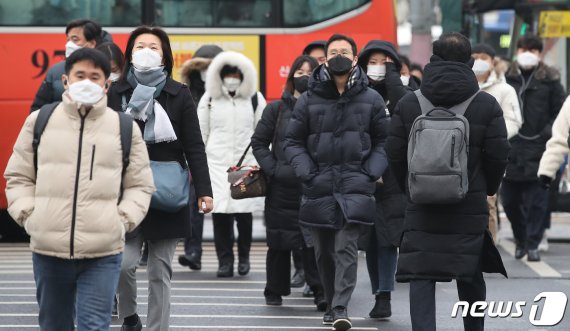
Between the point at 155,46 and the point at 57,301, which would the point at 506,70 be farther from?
the point at 57,301

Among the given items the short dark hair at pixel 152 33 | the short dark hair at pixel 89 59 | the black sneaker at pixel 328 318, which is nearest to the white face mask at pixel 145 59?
the short dark hair at pixel 152 33

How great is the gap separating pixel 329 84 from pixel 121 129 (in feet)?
9.17

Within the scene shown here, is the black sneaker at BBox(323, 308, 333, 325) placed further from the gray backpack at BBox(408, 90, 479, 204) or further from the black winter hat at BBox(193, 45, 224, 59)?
the black winter hat at BBox(193, 45, 224, 59)

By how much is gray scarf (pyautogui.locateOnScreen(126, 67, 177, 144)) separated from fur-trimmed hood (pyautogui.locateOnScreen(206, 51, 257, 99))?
3.97m

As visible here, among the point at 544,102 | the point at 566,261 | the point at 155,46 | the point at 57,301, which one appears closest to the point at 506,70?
the point at 544,102

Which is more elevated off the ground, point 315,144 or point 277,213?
point 315,144

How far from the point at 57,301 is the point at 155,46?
1.89 metres

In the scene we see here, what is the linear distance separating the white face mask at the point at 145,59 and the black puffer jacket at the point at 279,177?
246 cm

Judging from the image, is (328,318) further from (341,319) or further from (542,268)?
(542,268)

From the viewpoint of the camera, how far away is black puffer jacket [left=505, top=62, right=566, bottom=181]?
1289 centimetres

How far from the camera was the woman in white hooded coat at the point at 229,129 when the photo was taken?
11.4m

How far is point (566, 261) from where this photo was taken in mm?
12719

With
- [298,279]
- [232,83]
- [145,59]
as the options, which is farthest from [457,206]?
[232,83]

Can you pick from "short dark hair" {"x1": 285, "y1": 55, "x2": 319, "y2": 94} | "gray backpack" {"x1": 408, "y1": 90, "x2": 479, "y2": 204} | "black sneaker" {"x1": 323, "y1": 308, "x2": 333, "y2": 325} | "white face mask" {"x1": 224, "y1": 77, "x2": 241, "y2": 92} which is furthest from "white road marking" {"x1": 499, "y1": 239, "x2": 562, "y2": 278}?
"gray backpack" {"x1": 408, "y1": 90, "x2": 479, "y2": 204}
